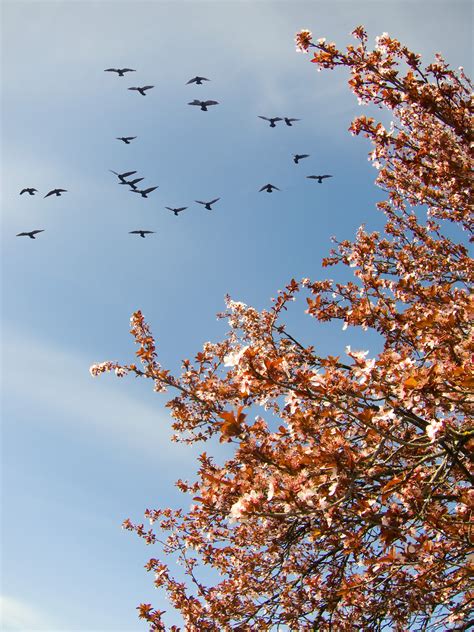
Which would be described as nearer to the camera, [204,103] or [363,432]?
[363,432]

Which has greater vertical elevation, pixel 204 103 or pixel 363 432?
pixel 204 103

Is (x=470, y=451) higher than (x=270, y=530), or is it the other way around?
(x=470, y=451)

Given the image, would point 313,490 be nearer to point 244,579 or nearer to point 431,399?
point 431,399

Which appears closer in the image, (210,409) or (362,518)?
(362,518)

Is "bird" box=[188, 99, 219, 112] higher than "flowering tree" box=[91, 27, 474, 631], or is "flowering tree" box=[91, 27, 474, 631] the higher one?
"bird" box=[188, 99, 219, 112]

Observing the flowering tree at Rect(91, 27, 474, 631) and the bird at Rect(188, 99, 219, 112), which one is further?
the bird at Rect(188, 99, 219, 112)

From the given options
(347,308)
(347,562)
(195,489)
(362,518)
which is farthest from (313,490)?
(195,489)

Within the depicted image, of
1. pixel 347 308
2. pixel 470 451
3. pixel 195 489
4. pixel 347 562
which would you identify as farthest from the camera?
pixel 195 489

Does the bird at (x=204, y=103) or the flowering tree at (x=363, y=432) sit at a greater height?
the bird at (x=204, y=103)

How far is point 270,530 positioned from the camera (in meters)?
4.31

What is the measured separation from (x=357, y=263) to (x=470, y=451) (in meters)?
2.39

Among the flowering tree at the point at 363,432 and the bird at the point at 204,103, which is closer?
the flowering tree at the point at 363,432

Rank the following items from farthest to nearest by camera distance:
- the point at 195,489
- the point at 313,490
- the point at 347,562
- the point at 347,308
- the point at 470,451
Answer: the point at 195,489, the point at 347,308, the point at 347,562, the point at 470,451, the point at 313,490

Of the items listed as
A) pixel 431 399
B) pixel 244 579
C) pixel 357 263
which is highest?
pixel 357 263
